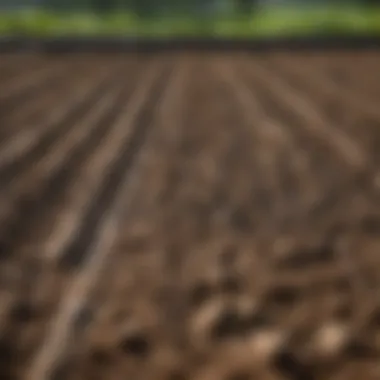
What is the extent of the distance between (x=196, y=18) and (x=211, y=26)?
358 cm

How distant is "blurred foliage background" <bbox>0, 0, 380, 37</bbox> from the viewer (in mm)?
17766

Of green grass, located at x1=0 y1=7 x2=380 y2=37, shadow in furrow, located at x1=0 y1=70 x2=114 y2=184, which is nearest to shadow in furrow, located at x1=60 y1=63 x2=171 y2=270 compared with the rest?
shadow in furrow, located at x1=0 y1=70 x2=114 y2=184

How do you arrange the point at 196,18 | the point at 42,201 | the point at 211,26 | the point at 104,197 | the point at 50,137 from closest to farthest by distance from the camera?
the point at 42,201, the point at 104,197, the point at 50,137, the point at 211,26, the point at 196,18

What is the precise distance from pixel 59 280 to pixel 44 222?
69 centimetres

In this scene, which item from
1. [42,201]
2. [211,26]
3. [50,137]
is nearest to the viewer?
[42,201]

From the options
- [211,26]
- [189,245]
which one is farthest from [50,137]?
[211,26]

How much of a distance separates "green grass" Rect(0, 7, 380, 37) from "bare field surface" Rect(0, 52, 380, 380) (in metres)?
11.5

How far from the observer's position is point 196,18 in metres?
24.4

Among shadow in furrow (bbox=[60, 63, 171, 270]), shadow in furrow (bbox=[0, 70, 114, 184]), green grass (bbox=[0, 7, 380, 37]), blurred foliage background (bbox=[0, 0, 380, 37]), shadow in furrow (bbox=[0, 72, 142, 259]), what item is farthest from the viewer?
blurred foliage background (bbox=[0, 0, 380, 37])

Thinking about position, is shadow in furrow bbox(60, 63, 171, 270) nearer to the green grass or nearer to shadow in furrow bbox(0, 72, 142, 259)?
shadow in furrow bbox(0, 72, 142, 259)

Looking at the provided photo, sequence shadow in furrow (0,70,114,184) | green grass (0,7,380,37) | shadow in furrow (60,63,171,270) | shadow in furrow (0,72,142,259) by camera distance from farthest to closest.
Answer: green grass (0,7,380,37) → shadow in furrow (0,70,114,184) → shadow in furrow (0,72,142,259) → shadow in furrow (60,63,171,270)

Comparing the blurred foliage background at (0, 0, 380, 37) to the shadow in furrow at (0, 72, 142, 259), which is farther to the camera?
the blurred foliage background at (0, 0, 380, 37)

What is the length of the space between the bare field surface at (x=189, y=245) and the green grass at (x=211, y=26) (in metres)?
11.5

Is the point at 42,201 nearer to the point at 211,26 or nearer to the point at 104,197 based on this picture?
the point at 104,197
